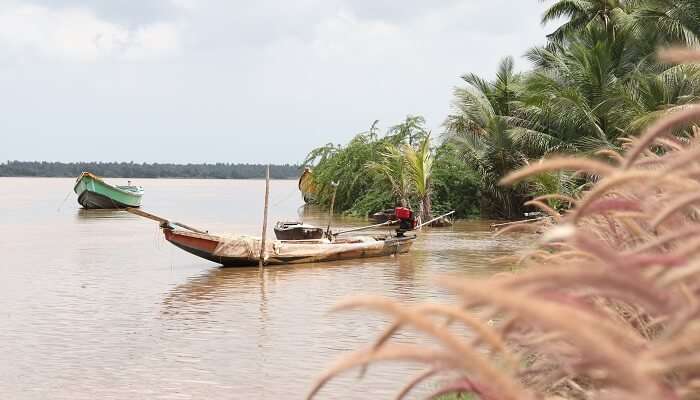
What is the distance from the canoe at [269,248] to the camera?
17.0m

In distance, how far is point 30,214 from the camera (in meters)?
42.5

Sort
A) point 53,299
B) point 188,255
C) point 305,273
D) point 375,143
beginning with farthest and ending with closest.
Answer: point 375,143 < point 188,255 < point 305,273 < point 53,299

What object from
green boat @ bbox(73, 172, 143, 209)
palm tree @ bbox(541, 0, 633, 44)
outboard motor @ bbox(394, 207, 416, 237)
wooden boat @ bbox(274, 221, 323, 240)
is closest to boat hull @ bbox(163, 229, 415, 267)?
outboard motor @ bbox(394, 207, 416, 237)

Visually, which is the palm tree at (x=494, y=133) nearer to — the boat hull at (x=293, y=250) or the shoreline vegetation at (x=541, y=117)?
the shoreline vegetation at (x=541, y=117)

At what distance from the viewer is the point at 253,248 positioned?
681 inches

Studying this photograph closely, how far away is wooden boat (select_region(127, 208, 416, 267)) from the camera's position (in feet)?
55.6

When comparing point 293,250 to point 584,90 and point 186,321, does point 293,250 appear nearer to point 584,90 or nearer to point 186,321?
point 186,321

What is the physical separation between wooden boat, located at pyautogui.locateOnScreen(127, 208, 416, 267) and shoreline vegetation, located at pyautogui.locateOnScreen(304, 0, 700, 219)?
474 cm

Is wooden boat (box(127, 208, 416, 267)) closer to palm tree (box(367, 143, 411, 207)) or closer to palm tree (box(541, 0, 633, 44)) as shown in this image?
palm tree (box(367, 143, 411, 207))

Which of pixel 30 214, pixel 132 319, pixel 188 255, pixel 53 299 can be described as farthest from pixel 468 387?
pixel 30 214

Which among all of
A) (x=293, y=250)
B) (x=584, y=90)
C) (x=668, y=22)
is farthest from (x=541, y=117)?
(x=293, y=250)

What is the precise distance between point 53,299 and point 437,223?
18118mm

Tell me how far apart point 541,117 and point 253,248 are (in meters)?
13.7

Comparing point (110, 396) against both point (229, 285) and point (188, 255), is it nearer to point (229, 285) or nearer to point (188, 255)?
point (229, 285)
